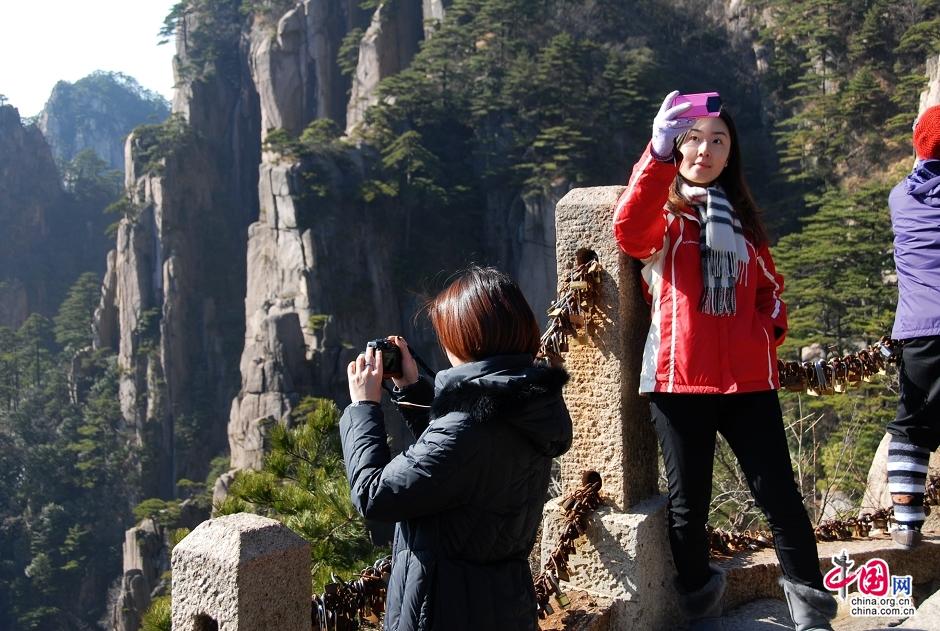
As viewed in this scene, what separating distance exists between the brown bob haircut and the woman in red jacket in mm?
635

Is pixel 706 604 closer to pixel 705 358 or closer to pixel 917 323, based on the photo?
pixel 705 358

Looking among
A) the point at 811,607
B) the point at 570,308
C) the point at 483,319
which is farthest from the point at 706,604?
the point at 483,319

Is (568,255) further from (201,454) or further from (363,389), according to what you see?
(201,454)

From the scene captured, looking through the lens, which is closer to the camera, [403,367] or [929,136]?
[403,367]

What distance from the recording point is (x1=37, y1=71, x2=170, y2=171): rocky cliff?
266ft

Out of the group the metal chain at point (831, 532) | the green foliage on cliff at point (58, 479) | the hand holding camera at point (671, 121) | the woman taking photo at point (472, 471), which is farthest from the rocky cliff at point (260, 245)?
the woman taking photo at point (472, 471)

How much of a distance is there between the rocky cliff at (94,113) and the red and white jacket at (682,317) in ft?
274

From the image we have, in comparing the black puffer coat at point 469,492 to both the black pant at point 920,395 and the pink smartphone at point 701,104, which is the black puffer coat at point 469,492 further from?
the black pant at point 920,395

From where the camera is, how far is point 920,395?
2.71m

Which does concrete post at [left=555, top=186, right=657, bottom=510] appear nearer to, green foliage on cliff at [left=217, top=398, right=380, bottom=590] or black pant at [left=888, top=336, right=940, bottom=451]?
black pant at [left=888, top=336, right=940, bottom=451]

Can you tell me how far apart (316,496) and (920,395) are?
2.82 meters

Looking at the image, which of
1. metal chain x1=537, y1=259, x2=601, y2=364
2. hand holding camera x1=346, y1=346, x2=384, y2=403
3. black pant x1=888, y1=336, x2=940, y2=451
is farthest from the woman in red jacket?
hand holding camera x1=346, y1=346, x2=384, y2=403

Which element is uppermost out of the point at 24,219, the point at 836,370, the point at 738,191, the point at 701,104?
the point at 24,219

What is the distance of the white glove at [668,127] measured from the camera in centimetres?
197
